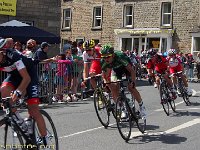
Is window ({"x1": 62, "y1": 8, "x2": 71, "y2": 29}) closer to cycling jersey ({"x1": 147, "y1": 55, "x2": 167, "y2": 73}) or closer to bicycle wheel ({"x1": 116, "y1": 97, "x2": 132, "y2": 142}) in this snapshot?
cycling jersey ({"x1": 147, "y1": 55, "x2": 167, "y2": 73})

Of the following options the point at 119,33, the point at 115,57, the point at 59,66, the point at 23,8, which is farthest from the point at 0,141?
the point at 119,33

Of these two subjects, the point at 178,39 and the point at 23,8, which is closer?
the point at 23,8

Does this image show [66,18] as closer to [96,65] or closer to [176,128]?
[96,65]

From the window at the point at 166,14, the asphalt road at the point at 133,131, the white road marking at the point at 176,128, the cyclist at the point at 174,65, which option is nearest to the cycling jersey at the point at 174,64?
the cyclist at the point at 174,65

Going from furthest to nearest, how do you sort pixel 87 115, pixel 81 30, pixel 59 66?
pixel 81 30, pixel 59 66, pixel 87 115

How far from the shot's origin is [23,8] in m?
22.5

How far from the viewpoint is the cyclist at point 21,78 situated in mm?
6152

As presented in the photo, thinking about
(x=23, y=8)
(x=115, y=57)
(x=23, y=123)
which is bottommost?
(x=23, y=123)

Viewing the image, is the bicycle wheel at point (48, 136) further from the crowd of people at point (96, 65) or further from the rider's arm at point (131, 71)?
the rider's arm at point (131, 71)

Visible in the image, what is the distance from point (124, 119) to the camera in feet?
27.9

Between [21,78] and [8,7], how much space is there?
49.8 ft

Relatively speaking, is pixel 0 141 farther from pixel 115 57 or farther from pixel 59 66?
pixel 59 66

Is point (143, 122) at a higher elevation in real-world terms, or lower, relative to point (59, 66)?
lower

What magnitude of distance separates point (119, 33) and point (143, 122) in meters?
27.6
